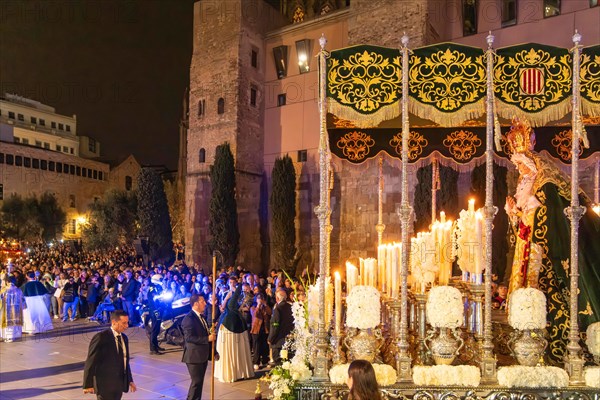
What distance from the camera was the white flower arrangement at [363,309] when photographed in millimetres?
6250

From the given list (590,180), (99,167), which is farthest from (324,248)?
(99,167)

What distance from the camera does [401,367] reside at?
6121 millimetres

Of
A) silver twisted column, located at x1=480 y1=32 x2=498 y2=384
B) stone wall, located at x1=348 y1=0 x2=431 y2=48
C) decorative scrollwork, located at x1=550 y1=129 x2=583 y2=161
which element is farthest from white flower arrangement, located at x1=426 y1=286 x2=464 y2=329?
stone wall, located at x1=348 y1=0 x2=431 y2=48

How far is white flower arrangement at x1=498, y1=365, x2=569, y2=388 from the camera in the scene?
5.95 m

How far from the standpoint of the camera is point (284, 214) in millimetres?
27984

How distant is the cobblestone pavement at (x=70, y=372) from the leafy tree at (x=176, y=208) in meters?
28.4

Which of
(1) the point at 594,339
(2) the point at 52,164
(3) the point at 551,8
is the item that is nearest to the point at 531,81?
(1) the point at 594,339

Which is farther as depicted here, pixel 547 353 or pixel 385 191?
pixel 385 191

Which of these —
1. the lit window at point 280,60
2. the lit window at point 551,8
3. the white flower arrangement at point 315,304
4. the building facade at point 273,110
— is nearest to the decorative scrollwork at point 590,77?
the white flower arrangement at point 315,304

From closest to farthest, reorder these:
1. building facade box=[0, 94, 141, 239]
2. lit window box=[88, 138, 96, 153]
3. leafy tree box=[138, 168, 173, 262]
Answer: leafy tree box=[138, 168, 173, 262], building facade box=[0, 94, 141, 239], lit window box=[88, 138, 96, 153]

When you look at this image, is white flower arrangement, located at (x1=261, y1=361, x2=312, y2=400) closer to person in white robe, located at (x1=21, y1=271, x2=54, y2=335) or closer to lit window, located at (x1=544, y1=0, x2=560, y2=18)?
person in white robe, located at (x1=21, y1=271, x2=54, y2=335)

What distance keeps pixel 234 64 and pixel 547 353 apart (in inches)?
1028

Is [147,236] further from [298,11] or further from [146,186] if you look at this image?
[298,11]

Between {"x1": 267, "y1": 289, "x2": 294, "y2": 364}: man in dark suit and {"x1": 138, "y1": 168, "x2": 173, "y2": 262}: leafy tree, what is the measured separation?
23.2 meters
